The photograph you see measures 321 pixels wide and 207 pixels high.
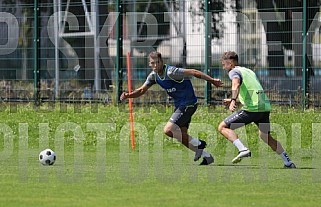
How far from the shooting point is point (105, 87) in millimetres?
24469

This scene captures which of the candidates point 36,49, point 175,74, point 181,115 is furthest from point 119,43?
point 175,74

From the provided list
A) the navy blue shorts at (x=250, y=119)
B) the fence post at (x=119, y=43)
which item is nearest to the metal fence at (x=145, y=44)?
the fence post at (x=119, y=43)

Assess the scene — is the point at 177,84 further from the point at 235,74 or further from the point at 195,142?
the point at 235,74

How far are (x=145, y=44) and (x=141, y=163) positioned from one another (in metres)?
8.87

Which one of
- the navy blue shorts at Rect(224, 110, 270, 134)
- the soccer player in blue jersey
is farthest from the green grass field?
the navy blue shorts at Rect(224, 110, 270, 134)

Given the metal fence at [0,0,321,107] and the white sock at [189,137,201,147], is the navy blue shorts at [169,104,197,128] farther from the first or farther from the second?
the metal fence at [0,0,321,107]

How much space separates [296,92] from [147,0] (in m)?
5.32

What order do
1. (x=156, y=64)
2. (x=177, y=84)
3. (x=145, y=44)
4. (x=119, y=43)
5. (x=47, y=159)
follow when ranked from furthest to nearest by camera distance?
(x=119, y=43), (x=145, y=44), (x=177, y=84), (x=156, y=64), (x=47, y=159)

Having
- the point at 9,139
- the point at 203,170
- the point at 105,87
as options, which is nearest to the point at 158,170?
the point at 203,170

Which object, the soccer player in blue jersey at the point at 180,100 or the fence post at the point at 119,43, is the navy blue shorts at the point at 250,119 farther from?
the fence post at the point at 119,43

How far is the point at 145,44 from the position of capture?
954 inches

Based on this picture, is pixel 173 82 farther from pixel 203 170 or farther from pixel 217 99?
pixel 217 99

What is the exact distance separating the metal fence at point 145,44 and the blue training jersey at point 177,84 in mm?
6968

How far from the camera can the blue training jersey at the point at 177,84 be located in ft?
51.0
